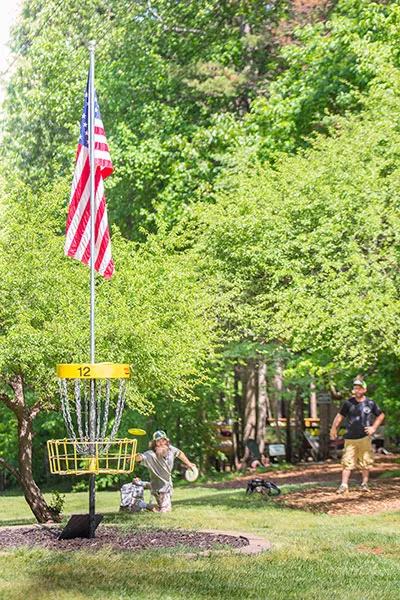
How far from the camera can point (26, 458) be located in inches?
533

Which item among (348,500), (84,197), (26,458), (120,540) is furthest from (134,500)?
(84,197)

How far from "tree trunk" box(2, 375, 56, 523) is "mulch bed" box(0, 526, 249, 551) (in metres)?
2.33

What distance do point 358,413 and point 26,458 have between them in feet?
18.3

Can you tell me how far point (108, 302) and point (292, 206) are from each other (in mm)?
4559

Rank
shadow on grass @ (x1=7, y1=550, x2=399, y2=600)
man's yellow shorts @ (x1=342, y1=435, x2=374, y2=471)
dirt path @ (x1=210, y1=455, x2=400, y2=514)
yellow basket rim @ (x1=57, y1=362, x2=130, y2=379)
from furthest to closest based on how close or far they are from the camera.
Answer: man's yellow shorts @ (x1=342, y1=435, x2=374, y2=471), dirt path @ (x1=210, y1=455, x2=400, y2=514), yellow basket rim @ (x1=57, y1=362, x2=130, y2=379), shadow on grass @ (x1=7, y1=550, x2=399, y2=600)

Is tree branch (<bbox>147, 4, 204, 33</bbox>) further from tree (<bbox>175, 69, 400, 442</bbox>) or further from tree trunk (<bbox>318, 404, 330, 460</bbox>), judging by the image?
tree (<bbox>175, 69, 400, 442</bbox>)

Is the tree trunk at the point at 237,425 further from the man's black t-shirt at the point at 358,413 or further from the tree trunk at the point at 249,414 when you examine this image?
the man's black t-shirt at the point at 358,413

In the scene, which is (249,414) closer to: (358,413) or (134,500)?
(358,413)

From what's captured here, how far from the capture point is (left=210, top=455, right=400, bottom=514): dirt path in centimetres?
1534

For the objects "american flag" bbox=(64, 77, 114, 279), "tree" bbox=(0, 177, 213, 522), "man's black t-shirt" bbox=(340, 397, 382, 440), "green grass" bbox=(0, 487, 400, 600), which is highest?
"american flag" bbox=(64, 77, 114, 279)

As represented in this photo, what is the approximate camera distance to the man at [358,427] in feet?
53.9

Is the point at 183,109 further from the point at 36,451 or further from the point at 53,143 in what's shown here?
the point at 36,451

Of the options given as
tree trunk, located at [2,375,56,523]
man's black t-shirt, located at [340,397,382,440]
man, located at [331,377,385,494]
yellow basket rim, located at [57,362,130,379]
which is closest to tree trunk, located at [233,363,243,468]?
man, located at [331,377,385,494]

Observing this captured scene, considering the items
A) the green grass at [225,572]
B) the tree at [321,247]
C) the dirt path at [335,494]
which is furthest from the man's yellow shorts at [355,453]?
the green grass at [225,572]
